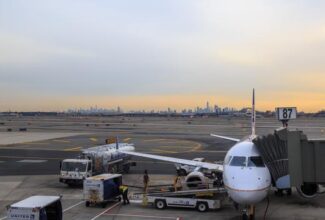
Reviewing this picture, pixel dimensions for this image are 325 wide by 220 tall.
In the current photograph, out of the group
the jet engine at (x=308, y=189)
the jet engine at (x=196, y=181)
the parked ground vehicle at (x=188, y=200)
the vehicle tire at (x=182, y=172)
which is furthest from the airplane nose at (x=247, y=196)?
the vehicle tire at (x=182, y=172)

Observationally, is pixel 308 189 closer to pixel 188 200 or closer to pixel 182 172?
pixel 188 200

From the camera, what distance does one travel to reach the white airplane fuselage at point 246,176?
72.1ft

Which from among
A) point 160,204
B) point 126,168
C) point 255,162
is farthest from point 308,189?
point 126,168

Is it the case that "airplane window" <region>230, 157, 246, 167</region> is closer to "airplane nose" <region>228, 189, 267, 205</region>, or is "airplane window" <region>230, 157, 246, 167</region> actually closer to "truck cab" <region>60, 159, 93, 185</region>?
"airplane nose" <region>228, 189, 267, 205</region>

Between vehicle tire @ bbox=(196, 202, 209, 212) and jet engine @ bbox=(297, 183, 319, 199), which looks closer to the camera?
jet engine @ bbox=(297, 183, 319, 199)

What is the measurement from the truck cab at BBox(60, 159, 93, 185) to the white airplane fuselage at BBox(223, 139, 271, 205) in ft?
51.6

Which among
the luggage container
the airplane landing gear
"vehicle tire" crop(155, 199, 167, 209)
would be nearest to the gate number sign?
the airplane landing gear

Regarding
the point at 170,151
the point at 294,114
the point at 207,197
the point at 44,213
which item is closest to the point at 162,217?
the point at 207,197

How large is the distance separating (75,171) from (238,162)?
17.3 meters

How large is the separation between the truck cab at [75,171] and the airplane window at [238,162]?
1613 cm

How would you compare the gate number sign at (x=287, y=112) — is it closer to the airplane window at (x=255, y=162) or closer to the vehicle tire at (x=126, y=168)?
the airplane window at (x=255, y=162)

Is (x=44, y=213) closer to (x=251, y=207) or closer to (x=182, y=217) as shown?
(x=182, y=217)

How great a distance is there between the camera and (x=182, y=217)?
25.3 meters

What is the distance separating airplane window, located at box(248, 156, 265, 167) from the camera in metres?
23.4
